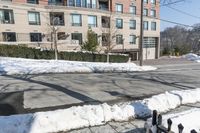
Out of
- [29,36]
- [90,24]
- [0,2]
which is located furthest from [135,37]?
[0,2]

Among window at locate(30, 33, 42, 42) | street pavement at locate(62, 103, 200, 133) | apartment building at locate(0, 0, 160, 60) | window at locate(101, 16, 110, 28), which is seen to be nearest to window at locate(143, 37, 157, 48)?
apartment building at locate(0, 0, 160, 60)

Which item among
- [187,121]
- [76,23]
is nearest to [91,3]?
[76,23]

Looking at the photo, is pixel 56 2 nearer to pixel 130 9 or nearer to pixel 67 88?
pixel 130 9

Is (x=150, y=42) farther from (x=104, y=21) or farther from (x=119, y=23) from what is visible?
(x=104, y=21)

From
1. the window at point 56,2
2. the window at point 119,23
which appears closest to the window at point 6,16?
the window at point 56,2

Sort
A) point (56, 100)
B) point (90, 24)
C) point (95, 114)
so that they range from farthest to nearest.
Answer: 1. point (90, 24)
2. point (56, 100)
3. point (95, 114)

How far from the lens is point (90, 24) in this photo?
34.5 meters

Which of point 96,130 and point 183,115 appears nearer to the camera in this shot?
point 183,115

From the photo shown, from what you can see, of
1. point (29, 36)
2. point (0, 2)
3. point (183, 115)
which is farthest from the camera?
point (29, 36)

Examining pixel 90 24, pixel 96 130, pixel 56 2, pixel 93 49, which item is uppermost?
pixel 56 2

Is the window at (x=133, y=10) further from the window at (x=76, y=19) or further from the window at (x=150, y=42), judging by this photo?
the window at (x=76, y=19)

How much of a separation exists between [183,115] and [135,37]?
38.6 meters

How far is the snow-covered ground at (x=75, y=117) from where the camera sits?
13.1 ft

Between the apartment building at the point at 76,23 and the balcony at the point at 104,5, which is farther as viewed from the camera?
the balcony at the point at 104,5
